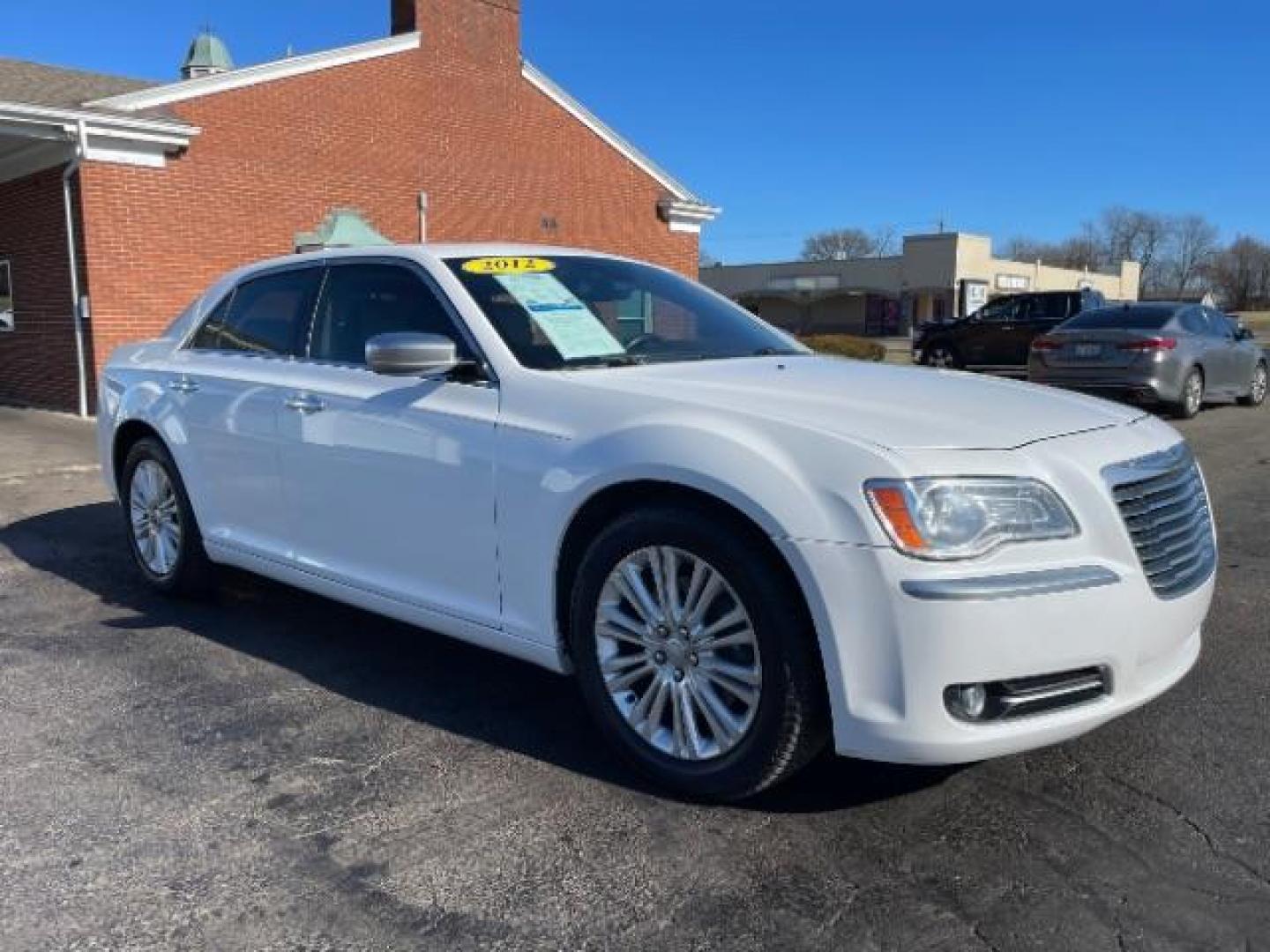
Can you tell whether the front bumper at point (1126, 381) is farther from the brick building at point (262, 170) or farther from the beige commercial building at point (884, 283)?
the beige commercial building at point (884, 283)

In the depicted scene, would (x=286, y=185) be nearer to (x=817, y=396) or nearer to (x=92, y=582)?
(x=92, y=582)

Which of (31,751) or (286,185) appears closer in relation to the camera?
(31,751)

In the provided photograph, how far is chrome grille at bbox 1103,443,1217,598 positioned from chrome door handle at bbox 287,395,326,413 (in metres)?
2.83

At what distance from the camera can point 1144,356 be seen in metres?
12.7

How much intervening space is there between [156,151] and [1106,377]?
11.7 meters

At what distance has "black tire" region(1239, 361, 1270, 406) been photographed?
1517cm

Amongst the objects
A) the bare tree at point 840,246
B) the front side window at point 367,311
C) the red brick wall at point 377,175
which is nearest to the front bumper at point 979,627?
the front side window at point 367,311

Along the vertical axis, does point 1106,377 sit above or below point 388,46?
below

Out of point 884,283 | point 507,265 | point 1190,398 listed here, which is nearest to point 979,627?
point 507,265

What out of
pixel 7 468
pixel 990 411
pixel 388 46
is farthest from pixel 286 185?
pixel 990 411

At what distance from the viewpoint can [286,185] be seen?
15164 millimetres

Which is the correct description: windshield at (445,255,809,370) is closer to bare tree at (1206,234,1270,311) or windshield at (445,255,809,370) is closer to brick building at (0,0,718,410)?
brick building at (0,0,718,410)

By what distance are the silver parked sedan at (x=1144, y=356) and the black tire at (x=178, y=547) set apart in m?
10.5

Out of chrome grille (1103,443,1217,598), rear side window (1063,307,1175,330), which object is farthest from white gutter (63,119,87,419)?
chrome grille (1103,443,1217,598)
